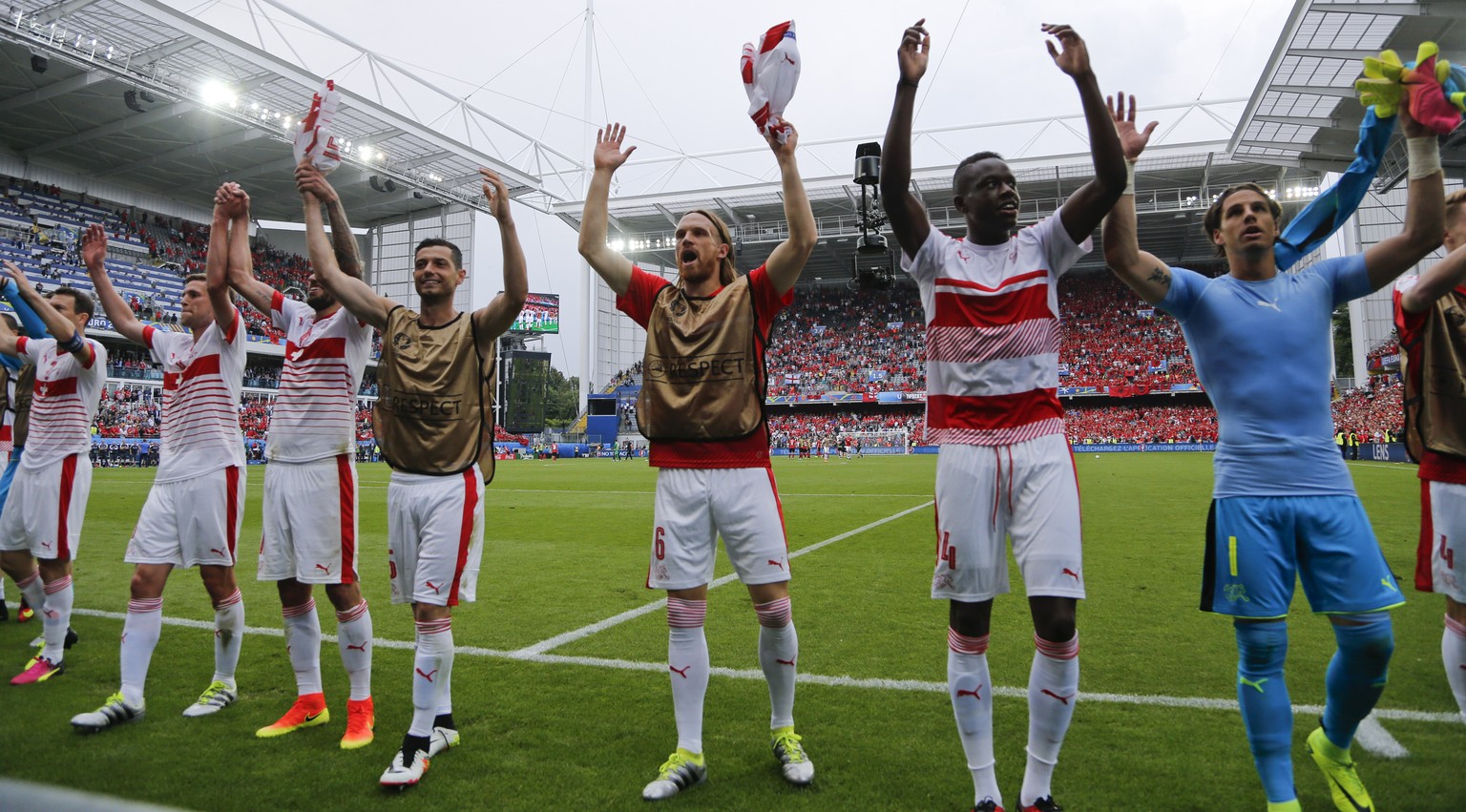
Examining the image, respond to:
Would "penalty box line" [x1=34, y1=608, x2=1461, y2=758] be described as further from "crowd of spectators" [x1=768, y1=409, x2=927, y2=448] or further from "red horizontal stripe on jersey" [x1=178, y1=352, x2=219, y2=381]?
"crowd of spectators" [x1=768, y1=409, x2=927, y2=448]

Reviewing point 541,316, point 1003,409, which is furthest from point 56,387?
point 541,316

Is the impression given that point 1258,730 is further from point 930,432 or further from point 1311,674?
point 1311,674

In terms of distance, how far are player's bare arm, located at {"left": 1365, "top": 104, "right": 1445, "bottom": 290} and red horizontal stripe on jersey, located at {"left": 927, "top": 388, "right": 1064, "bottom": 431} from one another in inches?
49.6

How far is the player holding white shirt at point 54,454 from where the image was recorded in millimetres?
5297

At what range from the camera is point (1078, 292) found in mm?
57906

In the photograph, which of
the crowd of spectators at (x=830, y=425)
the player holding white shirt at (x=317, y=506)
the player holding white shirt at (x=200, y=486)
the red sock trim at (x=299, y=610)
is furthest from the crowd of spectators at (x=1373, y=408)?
the player holding white shirt at (x=200, y=486)

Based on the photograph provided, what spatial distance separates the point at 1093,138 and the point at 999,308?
71 centimetres

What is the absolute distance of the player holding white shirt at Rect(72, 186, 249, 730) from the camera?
167 inches

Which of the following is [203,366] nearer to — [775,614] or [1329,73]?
[775,614]

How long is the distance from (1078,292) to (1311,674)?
5827 cm

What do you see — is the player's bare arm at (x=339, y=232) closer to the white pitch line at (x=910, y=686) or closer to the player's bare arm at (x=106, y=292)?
the player's bare arm at (x=106, y=292)

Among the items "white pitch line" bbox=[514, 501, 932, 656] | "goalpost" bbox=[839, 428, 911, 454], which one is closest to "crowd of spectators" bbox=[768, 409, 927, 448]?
"goalpost" bbox=[839, 428, 911, 454]

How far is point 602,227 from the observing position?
148 inches

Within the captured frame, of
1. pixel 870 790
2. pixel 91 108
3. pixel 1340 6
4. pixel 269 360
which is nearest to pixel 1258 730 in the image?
pixel 870 790
